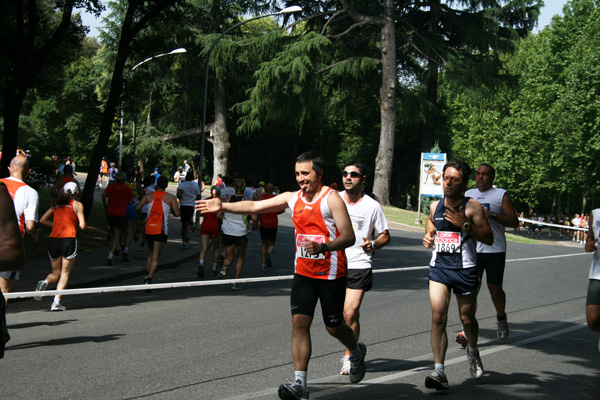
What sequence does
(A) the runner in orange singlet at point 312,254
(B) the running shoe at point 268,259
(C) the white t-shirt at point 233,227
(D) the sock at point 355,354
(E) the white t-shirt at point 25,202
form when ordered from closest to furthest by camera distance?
(A) the runner in orange singlet at point 312,254
(D) the sock at point 355,354
(E) the white t-shirt at point 25,202
(C) the white t-shirt at point 233,227
(B) the running shoe at point 268,259

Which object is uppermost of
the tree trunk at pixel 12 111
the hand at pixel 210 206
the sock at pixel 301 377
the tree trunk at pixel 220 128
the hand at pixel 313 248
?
the tree trunk at pixel 220 128

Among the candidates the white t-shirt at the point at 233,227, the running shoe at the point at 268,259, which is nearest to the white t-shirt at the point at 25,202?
the white t-shirt at the point at 233,227

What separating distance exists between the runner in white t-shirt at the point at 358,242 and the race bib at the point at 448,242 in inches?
26.1

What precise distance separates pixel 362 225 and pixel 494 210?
2086mm

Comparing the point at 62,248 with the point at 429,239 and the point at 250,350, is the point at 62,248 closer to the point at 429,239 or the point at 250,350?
the point at 250,350

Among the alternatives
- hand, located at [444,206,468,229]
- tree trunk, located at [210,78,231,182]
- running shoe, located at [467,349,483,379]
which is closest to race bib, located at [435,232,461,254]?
hand, located at [444,206,468,229]

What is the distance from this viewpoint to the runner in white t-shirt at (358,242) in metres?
6.47

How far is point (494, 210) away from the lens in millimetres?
8180

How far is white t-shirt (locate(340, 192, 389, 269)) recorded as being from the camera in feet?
21.8

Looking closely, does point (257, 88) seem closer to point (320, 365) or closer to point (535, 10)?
point (535, 10)

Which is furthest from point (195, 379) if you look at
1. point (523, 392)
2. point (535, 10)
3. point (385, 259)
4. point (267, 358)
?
point (535, 10)

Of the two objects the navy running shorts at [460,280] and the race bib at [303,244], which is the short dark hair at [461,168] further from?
the race bib at [303,244]

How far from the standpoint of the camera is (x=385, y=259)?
18531 millimetres

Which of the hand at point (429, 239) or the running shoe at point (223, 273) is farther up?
the hand at point (429, 239)
